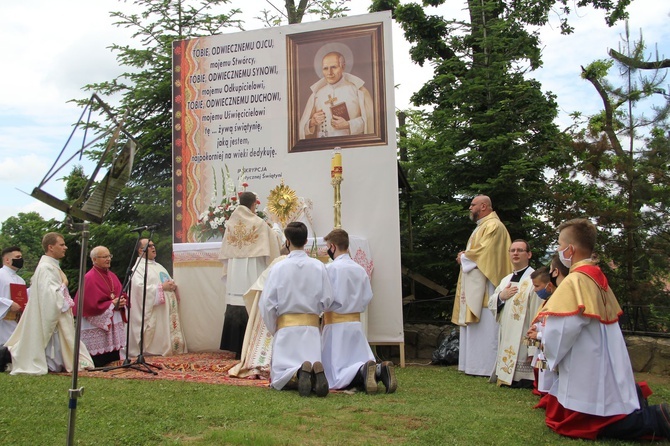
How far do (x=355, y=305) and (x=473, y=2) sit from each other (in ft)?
26.1

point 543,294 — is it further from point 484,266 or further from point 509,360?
point 484,266

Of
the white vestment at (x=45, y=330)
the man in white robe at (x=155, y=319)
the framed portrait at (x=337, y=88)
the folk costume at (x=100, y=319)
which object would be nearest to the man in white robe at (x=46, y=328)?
the white vestment at (x=45, y=330)

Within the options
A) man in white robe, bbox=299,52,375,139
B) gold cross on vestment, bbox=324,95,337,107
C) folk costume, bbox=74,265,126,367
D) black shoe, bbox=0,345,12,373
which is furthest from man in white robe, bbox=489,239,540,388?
black shoe, bbox=0,345,12,373

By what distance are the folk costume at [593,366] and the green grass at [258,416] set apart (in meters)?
0.26

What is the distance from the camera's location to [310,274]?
272 inches

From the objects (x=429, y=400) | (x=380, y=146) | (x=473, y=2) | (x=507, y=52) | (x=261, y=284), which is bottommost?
(x=429, y=400)

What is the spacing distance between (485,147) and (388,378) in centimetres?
574

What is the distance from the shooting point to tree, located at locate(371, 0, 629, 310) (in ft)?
36.0

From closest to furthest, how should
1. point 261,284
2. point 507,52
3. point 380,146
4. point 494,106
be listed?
point 261,284 → point 380,146 → point 494,106 → point 507,52

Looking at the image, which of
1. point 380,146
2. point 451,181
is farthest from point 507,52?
point 380,146

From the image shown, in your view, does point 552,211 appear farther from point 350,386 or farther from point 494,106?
point 350,386

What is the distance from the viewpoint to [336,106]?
416 inches

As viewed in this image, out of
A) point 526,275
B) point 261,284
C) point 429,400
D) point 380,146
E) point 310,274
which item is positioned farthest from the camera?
point 380,146

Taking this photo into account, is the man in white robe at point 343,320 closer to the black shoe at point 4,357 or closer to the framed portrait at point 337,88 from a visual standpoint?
the framed portrait at point 337,88
